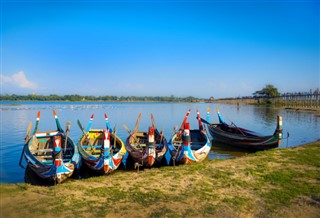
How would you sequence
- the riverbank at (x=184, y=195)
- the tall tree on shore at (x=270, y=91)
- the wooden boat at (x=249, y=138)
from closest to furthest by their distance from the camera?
the riverbank at (x=184, y=195) → the wooden boat at (x=249, y=138) → the tall tree on shore at (x=270, y=91)

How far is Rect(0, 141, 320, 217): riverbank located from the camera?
219 inches

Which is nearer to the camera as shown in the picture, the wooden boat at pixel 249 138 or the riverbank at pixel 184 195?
the riverbank at pixel 184 195

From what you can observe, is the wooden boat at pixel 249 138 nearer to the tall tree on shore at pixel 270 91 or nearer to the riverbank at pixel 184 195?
the riverbank at pixel 184 195

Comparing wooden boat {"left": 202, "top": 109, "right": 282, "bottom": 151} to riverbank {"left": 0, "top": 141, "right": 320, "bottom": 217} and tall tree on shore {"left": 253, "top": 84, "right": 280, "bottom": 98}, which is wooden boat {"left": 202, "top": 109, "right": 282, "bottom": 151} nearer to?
riverbank {"left": 0, "top": 141, "right": 320, "bottom": 217}

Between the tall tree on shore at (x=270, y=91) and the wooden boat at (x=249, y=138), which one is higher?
the tall tree on shore at (x=270, y=91)

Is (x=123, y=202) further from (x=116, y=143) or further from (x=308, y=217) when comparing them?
(x=116, y=143)

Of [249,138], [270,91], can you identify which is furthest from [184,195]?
[270,91]

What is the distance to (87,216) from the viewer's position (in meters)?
5.33

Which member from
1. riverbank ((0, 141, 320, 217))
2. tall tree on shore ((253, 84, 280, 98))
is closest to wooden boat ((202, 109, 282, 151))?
riverbank ((0, 141, 320, 217))

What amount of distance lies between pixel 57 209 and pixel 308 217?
20.5 feet

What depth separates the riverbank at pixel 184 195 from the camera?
5.55 m

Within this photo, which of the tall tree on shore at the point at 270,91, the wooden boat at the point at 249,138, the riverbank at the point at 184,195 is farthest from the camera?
the tall tree on shore at the point at 270,91

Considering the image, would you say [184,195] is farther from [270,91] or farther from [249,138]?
[270,91]

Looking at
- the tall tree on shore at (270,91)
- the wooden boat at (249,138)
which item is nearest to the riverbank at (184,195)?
the wooden boat at (249,138)
